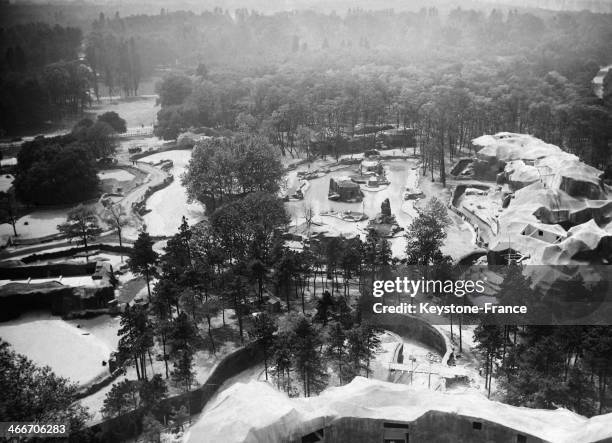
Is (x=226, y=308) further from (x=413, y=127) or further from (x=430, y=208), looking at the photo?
(x=413, y=127)

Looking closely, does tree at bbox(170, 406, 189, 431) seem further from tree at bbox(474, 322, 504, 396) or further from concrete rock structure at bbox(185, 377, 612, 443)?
tree at bbox(474, 322, 504, 396)

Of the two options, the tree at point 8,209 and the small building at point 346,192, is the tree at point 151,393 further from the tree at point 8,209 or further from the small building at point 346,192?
the small building at point 346,192

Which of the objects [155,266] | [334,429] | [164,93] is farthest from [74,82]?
[334,429]

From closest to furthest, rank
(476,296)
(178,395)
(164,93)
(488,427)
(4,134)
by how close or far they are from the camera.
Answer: (488,427)
(178,395)
(476,296)
(4,134)
(164,93)

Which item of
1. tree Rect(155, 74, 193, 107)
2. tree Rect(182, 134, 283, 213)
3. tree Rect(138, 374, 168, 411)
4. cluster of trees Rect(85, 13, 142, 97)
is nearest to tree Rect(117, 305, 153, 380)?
tree Rect(138, 374, 168, 411)

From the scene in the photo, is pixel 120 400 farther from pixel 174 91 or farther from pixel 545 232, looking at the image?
pixel 174 91

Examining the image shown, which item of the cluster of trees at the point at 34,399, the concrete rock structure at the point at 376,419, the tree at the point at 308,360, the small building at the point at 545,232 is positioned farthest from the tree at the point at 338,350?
the small building at the point at 545,232
